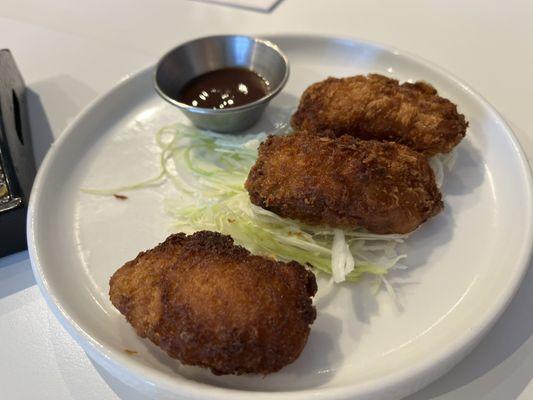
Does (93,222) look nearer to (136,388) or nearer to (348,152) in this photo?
(136,388)

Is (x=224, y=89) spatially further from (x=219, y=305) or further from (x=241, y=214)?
(x=219, y=305)

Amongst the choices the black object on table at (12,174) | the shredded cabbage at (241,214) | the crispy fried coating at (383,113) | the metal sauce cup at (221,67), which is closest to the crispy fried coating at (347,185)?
the shredded cabbage at (241,214)

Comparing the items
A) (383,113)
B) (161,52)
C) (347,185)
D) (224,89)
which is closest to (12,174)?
(224,89)

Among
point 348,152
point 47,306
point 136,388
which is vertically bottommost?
point 47,306

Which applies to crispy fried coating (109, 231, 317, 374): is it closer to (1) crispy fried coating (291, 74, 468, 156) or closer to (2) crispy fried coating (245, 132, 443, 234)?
(2) crispy fried coating (245, 132, 443, 234)

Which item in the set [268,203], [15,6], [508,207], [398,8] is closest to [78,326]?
[268,203]

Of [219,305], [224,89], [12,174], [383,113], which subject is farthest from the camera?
[224,89]

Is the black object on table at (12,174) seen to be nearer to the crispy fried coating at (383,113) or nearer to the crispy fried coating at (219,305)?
the crispy fried coating at (219,305)
